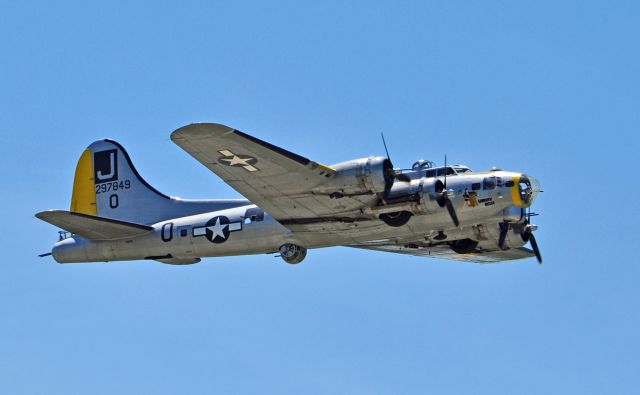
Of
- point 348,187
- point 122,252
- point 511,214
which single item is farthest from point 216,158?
point 511,214

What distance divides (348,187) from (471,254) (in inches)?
296

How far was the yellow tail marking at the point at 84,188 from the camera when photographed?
39.4 meters

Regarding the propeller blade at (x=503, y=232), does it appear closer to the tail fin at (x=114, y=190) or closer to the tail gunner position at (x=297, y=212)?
the tail gunner position at (x=297, y=212)

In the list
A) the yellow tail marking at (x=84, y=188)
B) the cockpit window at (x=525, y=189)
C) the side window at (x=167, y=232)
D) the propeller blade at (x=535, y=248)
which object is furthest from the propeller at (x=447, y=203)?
the yellow tail marking at (x=84, y=188)

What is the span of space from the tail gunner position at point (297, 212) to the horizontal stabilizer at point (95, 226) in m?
0.03

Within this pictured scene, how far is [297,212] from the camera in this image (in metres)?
33.6

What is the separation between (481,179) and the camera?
3278cm

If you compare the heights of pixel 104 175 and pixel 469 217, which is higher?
pixel 104 175

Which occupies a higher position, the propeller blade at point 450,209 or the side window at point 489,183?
the side window at point 489,183

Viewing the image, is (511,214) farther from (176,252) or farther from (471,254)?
(176,252)

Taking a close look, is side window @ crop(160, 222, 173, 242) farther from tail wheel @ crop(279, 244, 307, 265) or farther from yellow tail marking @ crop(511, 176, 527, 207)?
yellow tail marking @ crop(511, 176, 527, 207)

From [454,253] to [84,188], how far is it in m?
12.2

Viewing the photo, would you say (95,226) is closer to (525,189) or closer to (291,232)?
(291,232)

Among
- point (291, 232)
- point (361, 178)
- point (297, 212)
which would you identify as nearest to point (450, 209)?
point (361, 178)
